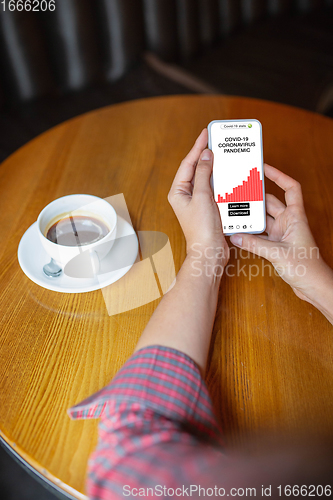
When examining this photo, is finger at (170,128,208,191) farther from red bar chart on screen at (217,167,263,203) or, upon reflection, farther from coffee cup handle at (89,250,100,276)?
coffee cup handle at (89,250,100,276)

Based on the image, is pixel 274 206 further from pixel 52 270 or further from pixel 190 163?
pixel 52 270

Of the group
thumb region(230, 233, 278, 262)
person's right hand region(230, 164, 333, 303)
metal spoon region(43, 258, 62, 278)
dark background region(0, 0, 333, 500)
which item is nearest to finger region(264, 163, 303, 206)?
person's right hand region(230, 164, 333, 303)

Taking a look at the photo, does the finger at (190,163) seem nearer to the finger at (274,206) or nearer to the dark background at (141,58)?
the finger at (274,206)

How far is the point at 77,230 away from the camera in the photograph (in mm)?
672

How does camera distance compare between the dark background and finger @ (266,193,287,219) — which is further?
the dark background

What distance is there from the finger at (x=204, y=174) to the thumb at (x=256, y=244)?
0.31 ft

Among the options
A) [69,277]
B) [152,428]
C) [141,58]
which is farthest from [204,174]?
[141,58]

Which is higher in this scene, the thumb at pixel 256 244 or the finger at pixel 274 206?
the finger at pixel 274 206

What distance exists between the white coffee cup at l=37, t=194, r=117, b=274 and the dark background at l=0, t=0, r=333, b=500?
86 cm

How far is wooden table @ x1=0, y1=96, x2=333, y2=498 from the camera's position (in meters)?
0.49

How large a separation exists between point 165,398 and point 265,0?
7.55ft

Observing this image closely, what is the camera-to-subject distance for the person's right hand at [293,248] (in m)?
0.62

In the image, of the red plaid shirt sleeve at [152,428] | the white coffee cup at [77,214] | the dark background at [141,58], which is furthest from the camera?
the dark background at [141,58]

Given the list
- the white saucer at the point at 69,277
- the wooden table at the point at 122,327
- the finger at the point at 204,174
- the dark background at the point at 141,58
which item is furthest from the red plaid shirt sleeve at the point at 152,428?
the dark background at the point at 141,58
